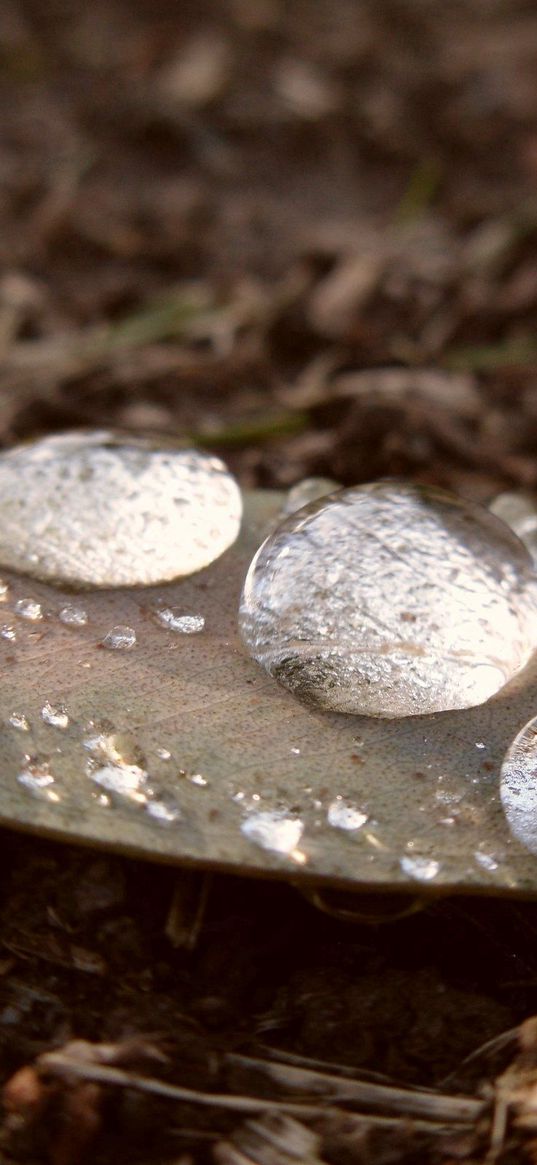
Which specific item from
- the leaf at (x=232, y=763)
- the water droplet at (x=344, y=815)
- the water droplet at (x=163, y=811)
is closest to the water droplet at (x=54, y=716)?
the leaf at (x=232, y=763)

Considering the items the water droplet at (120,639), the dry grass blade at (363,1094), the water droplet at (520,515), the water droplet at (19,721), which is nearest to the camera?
the dry grass blade at (363,1094)

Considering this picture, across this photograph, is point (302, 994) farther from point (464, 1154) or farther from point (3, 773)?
point (3, 773)

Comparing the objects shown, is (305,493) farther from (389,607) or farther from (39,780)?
(39,780)

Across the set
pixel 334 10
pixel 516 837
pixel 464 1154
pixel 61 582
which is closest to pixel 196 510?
pixel 61 582

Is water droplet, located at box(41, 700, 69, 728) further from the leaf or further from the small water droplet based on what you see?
the small water droplet

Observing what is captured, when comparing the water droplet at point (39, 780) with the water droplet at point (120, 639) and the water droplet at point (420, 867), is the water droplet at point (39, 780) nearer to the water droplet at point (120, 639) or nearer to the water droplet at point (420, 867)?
the water droplet at point (120, 639)

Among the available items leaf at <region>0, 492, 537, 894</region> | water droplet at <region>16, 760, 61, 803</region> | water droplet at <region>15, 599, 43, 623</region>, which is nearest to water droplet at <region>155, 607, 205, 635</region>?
leaf at <region>0, 492, 537, 894</region>

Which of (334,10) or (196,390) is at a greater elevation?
(334,10)
